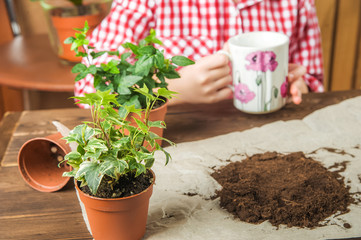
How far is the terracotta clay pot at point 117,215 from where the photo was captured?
616 millimetres

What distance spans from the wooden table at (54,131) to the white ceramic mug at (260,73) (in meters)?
0.04

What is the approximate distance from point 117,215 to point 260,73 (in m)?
0.51

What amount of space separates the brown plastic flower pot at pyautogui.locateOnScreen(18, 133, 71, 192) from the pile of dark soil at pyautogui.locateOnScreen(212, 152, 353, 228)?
11.4 inches

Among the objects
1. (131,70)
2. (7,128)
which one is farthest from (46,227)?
(7,128)

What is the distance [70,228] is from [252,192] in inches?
12.1

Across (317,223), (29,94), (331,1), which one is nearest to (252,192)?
(317,223)

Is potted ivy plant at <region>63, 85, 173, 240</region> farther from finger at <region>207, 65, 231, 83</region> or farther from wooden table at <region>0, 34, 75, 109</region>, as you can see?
wooden table at <region>0, 34, 75, 109</region>

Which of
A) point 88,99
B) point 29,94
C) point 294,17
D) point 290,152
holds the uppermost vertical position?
point 88,99

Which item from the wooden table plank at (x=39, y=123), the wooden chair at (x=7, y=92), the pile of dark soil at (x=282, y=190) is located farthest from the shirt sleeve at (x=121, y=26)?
the wooden chair at (x=7, y=92)

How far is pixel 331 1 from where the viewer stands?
2.01 m

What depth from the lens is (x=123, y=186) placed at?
64 cm

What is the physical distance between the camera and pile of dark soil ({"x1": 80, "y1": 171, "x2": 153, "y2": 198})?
627 mm

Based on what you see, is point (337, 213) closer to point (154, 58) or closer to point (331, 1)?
point (154, 58)

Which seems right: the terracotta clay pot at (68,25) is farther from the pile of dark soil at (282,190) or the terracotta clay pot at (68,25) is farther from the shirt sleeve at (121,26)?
the pile of dark soil at (282,190)
